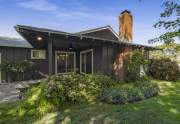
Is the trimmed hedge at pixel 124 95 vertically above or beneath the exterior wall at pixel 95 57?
beneath

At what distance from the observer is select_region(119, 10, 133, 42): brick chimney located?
14578mm

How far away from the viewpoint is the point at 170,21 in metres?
4.68

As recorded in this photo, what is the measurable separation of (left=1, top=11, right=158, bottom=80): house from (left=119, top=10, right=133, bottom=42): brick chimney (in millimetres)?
76

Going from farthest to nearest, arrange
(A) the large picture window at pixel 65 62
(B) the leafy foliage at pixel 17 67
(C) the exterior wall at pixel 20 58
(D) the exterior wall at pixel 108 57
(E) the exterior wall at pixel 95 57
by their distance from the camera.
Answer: (A) the large picture window at pixel 65 62 < (C) the exterior wall at pixel 20 58 < (B) the leafy foliage at pixel 17 67 < (E) the exterior wall at pixel 95 57 < (D) the exterior wall at pixel 108 57

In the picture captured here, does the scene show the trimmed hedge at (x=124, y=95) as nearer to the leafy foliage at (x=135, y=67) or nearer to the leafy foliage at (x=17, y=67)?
the leafy foliage at (x=135, y=67)

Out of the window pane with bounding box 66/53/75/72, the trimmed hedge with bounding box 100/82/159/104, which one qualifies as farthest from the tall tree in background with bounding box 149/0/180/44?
the window pane with bounding box 66/53/75/72

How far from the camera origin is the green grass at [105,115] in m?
5.80

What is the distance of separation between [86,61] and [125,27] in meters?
4.06

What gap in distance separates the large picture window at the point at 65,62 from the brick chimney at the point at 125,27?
191 inches

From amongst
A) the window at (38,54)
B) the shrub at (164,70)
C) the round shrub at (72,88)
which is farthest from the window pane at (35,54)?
the shrub at (164,70)

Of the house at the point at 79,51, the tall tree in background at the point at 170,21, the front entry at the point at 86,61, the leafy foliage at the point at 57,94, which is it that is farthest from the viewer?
the front entry at the point at 86,61

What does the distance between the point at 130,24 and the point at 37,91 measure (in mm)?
10033

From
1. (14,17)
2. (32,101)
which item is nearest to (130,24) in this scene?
(32,101)

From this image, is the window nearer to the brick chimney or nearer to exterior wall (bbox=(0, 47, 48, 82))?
exterior wall (bbox=(0, 47, 48, 82))
